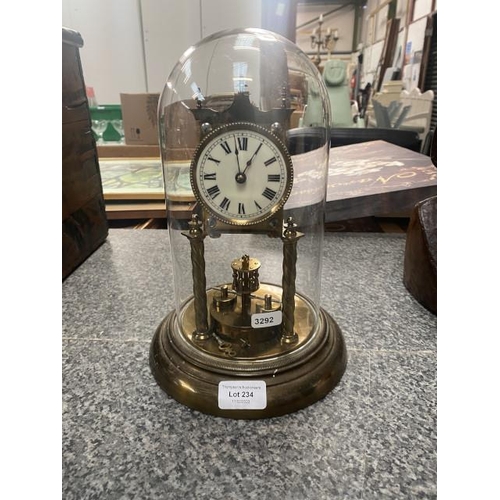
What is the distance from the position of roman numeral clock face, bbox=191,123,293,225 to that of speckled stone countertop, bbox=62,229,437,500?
0.29 m

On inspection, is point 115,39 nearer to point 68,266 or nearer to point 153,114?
point 153,114

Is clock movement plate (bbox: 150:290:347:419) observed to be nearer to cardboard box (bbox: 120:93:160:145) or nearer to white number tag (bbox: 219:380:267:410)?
white number tag (bbox: 219:380:267:410)

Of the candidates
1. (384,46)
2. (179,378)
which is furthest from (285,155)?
(384,46)

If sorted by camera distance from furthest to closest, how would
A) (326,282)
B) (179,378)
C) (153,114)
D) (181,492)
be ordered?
(153,114)
(326,282)
(179,378)
(181,492)

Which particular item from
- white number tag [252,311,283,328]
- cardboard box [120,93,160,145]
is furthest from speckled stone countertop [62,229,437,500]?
cardboard box [120,93,160,145]

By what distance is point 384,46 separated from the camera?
3.54m

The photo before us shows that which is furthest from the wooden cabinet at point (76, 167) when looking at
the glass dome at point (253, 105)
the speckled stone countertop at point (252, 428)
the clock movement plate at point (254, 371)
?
the clock movement plate at point (254, 371)

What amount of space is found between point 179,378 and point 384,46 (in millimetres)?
3728

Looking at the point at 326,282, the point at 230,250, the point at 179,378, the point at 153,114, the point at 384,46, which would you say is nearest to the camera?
the point at 179,378

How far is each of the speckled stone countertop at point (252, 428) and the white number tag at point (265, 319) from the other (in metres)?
0.13

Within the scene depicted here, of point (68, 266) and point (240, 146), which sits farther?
point (68, 266)

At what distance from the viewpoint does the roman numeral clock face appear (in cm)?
52

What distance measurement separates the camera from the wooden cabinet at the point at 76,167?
97 centimetres

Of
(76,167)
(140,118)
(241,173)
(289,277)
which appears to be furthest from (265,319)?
(140,118)
